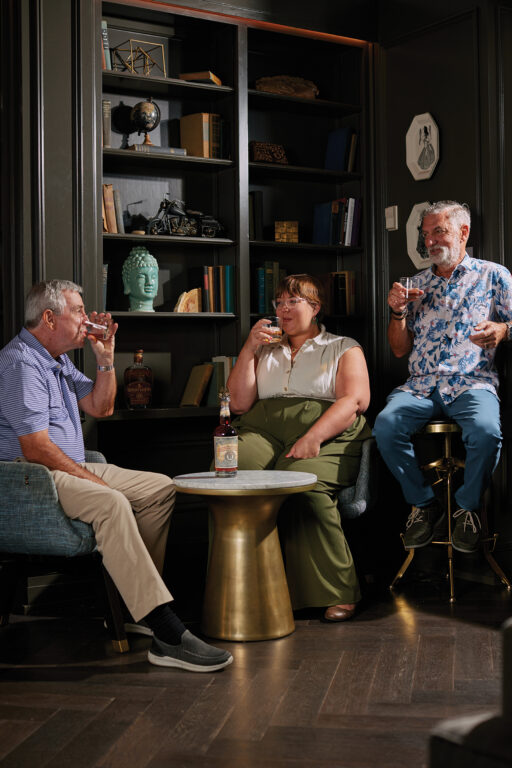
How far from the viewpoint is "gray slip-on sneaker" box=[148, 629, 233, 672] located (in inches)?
119

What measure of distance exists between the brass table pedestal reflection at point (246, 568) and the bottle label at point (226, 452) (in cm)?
8

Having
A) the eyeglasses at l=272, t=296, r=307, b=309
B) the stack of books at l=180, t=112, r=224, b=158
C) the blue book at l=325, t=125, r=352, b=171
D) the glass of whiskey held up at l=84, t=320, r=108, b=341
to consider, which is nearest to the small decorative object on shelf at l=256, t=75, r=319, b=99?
the blue book at l=325, t=125, r=352, b=171

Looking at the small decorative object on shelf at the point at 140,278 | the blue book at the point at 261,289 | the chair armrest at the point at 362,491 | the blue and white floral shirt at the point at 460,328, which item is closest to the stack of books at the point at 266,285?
the blue book at the point at 261,289

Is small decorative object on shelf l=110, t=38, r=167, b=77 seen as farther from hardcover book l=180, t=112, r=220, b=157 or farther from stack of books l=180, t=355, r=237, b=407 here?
stack of books l=180, t=355, r=237, b=407

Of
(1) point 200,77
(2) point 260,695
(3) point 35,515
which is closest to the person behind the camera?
(2) point 260,695

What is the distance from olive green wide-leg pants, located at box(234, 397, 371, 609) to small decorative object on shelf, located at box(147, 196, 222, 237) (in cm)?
117

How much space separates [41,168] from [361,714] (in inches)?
107

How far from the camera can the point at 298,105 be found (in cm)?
505

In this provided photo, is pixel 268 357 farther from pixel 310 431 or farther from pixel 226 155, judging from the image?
pixel 226 155

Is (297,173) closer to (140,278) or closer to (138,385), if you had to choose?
(140,278)

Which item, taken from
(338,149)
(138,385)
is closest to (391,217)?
(338,149)

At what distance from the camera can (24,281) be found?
398 centimetres

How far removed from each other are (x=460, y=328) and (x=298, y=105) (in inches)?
68.9

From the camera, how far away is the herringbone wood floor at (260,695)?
2371 millimetres
